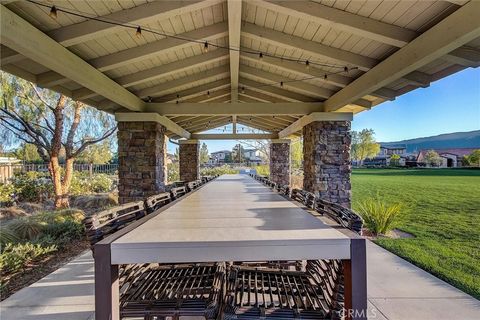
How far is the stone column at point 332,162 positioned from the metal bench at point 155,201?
3656mm

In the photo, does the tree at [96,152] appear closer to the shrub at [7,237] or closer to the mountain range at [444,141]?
the shrub at [7,237]

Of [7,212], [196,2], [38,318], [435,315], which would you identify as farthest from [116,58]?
[7,212]

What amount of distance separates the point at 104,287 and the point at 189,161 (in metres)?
11.1

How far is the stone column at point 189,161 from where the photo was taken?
12484 mm

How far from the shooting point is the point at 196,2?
330cm

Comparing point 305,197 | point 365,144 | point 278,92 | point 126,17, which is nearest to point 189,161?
point 278,92

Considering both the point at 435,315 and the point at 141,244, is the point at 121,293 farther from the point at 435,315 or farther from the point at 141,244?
the point at 435,315

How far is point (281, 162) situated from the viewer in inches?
500

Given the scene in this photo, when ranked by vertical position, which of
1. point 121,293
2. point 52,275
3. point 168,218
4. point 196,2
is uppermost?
point 196,2

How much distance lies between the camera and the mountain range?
84.7 meters

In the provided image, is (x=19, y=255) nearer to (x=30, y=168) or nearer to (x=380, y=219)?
(x=380, y=219)

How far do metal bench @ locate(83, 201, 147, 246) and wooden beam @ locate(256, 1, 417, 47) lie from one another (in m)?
2.59

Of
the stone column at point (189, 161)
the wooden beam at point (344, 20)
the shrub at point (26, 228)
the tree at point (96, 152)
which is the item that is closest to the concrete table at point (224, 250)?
the wooden beam at point (344, 20)

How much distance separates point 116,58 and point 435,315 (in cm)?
478
